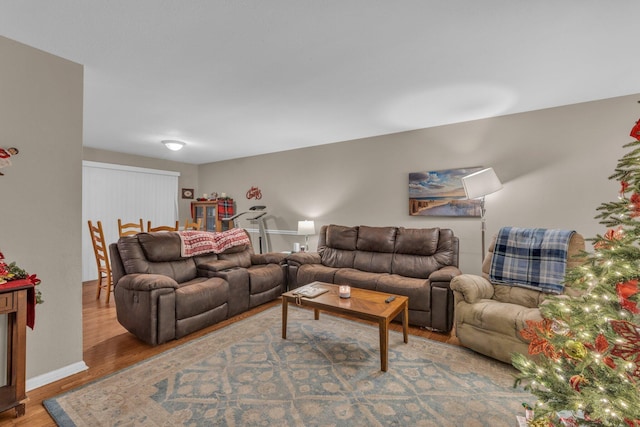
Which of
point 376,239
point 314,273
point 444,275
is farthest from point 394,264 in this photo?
point 314,273

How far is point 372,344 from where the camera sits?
2.69 meters

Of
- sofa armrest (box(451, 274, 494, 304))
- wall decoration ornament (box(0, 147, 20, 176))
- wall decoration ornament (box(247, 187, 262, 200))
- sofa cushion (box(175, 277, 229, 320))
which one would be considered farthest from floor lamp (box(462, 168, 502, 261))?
wall decoration ornament (box(0, 147, 20, 176))

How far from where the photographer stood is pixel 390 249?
386 cm

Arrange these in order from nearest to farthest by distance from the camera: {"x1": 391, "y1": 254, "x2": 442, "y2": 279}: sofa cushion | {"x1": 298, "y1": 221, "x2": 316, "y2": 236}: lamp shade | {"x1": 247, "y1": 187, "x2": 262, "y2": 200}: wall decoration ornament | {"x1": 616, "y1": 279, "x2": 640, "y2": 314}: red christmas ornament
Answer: {"x1": 616, "y1": 279, "x2": 640, "y2": 314}: red christmas ornament < {"x1": 391, "y1": 254, "x2": 442, "y2": 279}: sofa cushion < {"x1": 298, "y1": 221, "x2": 316, "y2": 236}: lamp shade < {"x1": 247, "y1": 187, "x2": 262, "y2": 200}: wall decoration ornament

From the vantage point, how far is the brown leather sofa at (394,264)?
3029 mm

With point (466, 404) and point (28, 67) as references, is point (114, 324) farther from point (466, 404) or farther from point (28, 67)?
point (466, 404)

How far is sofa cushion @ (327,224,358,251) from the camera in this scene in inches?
164

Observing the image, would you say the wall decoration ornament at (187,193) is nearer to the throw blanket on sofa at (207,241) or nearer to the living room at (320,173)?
the living room at (320,173)

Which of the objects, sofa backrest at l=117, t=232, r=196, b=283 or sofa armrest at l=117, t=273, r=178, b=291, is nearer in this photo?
sofa armrest at l=117, t=273, r=178, b=291

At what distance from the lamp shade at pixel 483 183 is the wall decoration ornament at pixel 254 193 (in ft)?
12.4

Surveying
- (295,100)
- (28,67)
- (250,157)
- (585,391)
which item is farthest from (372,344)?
(250,157)

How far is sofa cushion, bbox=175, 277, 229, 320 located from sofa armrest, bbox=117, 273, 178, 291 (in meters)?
0.15

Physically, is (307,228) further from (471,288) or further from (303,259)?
(471,288)

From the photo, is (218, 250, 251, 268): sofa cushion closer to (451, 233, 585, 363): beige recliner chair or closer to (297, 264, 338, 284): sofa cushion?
(297, 264, 338, 284): sofa cushion
